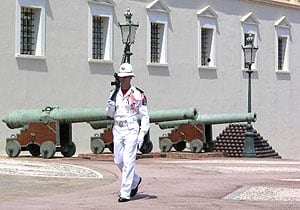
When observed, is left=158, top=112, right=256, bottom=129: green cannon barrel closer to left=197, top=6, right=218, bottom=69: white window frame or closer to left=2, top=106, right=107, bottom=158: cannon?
left=197, top=6, right=218, bottom=69: white window frame

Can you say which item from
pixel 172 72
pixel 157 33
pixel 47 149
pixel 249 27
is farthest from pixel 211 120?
pixel 249 27

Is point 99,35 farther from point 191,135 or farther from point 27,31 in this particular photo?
point 191,135

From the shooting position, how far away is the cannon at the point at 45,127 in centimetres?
2136

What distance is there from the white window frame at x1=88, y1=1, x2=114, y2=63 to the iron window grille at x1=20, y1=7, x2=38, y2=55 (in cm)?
228

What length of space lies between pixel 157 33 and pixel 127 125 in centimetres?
2009

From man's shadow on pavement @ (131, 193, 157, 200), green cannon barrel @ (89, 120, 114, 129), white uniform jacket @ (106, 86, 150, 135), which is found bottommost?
man's shadow on pavement @ (131, 193, 157, 200)

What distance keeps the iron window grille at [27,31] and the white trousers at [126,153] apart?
15520mm

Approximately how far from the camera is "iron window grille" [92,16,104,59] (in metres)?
28.5

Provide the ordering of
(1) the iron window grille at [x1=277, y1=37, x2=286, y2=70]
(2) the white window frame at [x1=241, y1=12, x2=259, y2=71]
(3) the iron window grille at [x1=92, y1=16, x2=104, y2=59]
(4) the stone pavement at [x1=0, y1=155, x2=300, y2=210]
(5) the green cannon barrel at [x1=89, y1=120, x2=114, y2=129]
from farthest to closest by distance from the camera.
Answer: (1) the iron window grille at [x1=277, y1=37, x2=286, y2=70] < (2) the white window frame at [x1=241, y1=12, x2=259, y2=71] < (3) the iron window grille at [x1=92, y1=16, x2=104, y2=59] < (5) the green cannon barrel at [x1=89, y1=120, x2=114, y2=129] < (4) the stone pavement at [x1=0, y1=155, x2=300, y2=210]

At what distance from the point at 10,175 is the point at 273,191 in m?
4.98

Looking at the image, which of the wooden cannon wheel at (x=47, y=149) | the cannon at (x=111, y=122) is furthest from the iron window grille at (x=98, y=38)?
the wooden cannon wheel at (x=47, y=149)

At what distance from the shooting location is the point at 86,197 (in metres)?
11.6

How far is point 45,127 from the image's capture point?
21391mm

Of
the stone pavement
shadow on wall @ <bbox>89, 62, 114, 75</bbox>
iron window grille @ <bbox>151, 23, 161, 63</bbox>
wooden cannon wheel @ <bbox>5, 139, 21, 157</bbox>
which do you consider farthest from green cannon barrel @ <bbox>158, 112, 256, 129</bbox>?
the stone pavement
